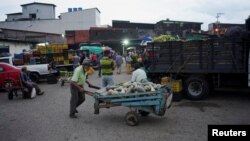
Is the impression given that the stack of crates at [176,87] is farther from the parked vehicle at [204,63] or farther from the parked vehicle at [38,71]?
the parked vehicle at [38,71]

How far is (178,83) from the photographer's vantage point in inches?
454

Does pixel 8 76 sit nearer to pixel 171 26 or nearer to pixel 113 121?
pixel 113 121

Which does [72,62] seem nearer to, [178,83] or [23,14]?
[178,83]

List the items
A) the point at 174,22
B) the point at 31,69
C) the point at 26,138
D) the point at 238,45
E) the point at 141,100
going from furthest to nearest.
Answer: the point at 174,22
the point at 31,69
the point at 238,45
the point at 141,100
the point at 26,138

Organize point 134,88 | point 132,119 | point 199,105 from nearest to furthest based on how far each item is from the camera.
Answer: point 132,119 < point 134,88 < point 199,105

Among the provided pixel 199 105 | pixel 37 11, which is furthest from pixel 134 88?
pixel 37 11

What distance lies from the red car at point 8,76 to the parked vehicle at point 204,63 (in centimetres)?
666

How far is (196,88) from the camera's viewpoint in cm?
1179

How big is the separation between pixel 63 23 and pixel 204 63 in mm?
51733

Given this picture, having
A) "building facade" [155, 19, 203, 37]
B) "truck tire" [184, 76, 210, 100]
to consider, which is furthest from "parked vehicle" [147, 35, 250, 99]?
"building facade" [155, 19, 203, 37]

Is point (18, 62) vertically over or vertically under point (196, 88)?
over

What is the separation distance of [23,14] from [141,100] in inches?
2651

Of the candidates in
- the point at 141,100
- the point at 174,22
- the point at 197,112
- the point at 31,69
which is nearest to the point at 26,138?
the point at 141,100

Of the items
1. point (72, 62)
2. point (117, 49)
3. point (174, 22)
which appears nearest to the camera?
point (72, 62)
